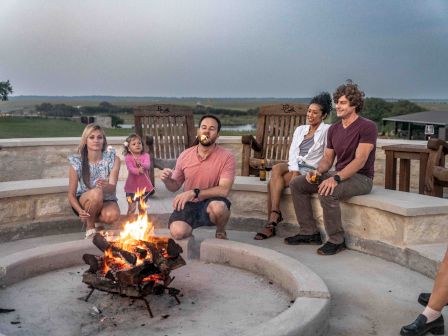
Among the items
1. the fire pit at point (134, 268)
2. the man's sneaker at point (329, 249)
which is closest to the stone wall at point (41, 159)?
the man's sneaker at point (329, 249)

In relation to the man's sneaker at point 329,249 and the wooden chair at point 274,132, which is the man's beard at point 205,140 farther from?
the wooden chair at point 274,132

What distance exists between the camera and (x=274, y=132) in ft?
22.2

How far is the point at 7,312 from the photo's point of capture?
131 inches

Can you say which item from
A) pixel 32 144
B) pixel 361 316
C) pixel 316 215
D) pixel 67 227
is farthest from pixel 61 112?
pixel 361 316

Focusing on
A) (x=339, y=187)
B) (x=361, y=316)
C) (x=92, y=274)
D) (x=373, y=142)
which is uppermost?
(x=373, y=142)

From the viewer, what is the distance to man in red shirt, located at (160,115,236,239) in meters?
4.32

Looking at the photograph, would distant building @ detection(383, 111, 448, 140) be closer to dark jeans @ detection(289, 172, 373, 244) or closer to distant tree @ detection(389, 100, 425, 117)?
distant tree @ detection(389, 100, 425, 117)

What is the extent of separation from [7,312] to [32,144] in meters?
4.32

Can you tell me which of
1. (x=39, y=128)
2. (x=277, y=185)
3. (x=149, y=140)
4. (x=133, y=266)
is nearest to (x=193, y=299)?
(x=133, y=266)

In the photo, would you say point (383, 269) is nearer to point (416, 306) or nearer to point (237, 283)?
point (416, 306)

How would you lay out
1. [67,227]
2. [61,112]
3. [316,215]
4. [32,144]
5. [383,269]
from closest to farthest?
[383,269] → [316,215] → [67,227] → [32,144] → [61,112]

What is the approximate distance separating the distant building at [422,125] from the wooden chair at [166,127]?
340cm

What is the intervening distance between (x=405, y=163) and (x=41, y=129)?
25.1 feet

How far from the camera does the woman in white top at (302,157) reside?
201 inches
